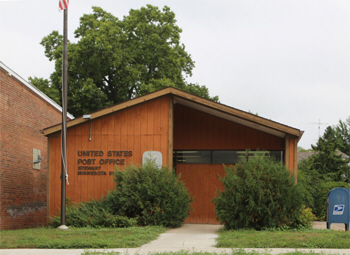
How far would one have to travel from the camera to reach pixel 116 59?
3231 centimetres

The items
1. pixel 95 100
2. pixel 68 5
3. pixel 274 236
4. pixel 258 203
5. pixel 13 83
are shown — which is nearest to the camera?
pixel 274 236

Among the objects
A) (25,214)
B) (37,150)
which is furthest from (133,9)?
(25,214)

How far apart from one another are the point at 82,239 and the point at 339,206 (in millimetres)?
8603

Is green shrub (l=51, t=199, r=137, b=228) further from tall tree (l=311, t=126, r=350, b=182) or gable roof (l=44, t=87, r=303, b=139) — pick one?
tall tree (l=311, t=126, r=350, b=182)

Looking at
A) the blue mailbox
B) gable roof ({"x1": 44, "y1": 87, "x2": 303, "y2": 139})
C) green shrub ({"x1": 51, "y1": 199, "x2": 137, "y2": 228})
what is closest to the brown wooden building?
gable roof ({"x1": 44, "y1": 87, "x2": 303, "y2": 139})

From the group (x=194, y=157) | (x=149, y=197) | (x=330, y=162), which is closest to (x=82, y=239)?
(x=149, y=197)

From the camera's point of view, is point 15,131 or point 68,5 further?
point 15,131

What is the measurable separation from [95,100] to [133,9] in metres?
8.32

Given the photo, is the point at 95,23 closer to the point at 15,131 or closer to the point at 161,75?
the point at 161,75

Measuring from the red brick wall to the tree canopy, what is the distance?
1166cm

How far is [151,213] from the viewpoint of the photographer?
14.0m

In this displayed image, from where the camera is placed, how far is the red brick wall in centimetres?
1714

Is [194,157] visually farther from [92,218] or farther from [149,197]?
[92,218]

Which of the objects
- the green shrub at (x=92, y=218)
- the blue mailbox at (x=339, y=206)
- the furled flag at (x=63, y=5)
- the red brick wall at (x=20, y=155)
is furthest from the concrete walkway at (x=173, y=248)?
the red brick wall at (x=20, y=155)
